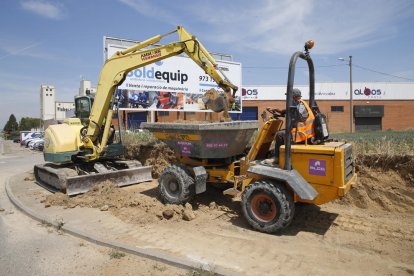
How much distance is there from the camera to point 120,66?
28.9 feet

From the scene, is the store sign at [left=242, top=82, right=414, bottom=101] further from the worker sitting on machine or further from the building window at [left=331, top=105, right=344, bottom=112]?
the worker sitting on machine

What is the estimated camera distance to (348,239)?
541 cm

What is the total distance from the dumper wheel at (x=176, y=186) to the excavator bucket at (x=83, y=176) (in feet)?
6.73

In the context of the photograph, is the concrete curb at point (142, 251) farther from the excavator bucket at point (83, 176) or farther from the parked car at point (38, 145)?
the parked car at point (38, 145)

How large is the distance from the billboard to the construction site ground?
15.7 ft

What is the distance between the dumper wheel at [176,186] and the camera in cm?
688

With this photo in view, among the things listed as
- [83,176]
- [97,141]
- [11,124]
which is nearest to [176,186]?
[83,176]

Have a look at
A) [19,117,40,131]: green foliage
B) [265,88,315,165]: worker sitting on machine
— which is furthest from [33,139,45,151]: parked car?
[19,117,40,131]: green foliage

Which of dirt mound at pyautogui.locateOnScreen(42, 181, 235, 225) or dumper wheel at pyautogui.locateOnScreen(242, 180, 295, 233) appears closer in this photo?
dumper wheel at pyautogui.locateOnScreen(242, 180, 295, 233)

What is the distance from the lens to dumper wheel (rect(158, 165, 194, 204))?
271 inches

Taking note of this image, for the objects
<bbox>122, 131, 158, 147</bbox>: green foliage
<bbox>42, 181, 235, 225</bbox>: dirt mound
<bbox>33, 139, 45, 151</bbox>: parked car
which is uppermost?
<bbox>122, 131, 158, 147</bbox>: green foliage

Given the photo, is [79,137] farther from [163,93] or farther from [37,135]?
[37,135]

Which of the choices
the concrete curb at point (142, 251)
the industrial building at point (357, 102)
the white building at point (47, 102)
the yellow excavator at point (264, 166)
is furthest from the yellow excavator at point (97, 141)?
the white building at point (47, 102)

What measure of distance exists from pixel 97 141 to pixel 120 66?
2.12 meters
